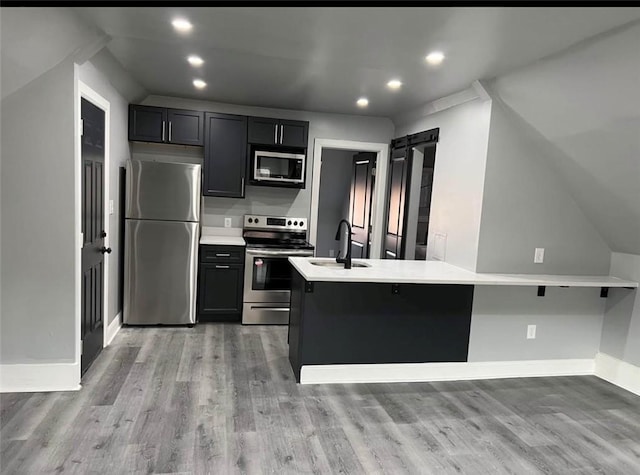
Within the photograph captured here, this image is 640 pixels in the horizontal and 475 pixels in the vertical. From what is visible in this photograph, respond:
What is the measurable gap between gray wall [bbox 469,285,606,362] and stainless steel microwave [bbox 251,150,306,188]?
2.35 m

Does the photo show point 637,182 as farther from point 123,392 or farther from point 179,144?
point 179,144

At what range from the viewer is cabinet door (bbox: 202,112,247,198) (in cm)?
467

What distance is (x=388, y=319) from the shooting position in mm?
3439

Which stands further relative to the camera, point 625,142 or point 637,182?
point 637,182

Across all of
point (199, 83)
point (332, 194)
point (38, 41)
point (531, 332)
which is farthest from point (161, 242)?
point (332, 194)

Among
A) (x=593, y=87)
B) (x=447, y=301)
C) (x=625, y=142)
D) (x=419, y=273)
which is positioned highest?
(x=593, y=87)

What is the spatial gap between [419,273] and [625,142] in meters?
1.56

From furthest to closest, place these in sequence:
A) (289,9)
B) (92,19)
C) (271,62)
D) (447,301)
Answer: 1. (447,301)
2. (271,62)
3. (92,19)
4. (289,9)

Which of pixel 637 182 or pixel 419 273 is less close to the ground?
pixel 637 182

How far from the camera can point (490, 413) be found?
3.00m

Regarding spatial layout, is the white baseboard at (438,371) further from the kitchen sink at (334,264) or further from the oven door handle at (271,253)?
the oven door handle at (271,253)

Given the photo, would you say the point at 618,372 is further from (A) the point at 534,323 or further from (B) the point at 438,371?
(B) the point at 438,371

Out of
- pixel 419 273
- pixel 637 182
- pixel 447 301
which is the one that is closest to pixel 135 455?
pixel 419 273

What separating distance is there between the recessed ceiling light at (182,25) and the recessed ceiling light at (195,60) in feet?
1.70
